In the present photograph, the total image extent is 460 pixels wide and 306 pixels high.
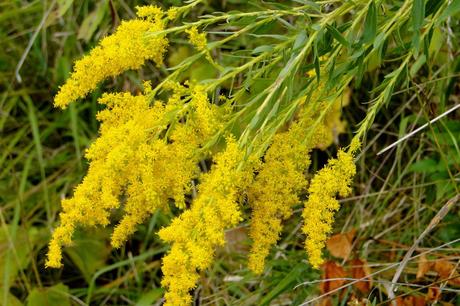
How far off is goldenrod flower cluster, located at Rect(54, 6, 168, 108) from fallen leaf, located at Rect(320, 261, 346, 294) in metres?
0.74

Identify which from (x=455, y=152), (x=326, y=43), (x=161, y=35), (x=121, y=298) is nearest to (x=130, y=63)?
(x=161, y=35)

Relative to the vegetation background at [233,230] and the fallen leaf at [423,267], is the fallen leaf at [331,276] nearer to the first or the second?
the vegetation background at [233,230]

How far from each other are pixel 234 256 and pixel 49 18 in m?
1.05

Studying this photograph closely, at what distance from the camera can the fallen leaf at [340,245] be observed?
5.96ft

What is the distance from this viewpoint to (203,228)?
3.81ft

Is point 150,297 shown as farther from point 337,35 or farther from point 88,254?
point 337,35

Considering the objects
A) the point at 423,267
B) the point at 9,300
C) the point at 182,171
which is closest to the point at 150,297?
the point at 9,300

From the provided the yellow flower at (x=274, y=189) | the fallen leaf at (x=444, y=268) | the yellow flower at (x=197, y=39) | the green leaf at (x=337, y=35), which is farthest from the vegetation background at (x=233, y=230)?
the yellow flower at (x=197, y=39)

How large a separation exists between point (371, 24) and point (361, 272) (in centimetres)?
74

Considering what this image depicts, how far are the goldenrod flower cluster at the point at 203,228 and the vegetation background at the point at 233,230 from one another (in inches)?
21.0

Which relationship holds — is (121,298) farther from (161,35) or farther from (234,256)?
(161,35)

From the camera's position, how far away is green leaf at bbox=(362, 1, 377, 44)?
1273mm

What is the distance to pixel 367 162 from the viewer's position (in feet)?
7.66

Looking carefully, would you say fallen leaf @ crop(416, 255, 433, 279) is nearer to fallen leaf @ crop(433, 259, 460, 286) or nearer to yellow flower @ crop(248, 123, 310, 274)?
fallen leaf @ crop(433, 259, 460, 286)
